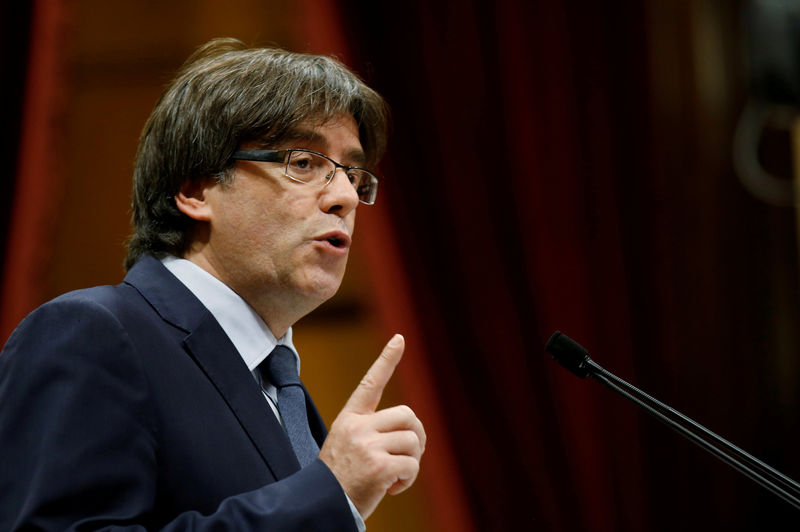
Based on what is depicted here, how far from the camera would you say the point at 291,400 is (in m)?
1.25

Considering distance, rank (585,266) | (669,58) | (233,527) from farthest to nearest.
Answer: (669,58) < (585,266) < (233,527)

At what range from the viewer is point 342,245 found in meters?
1.29

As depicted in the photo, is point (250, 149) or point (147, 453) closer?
point (147, 453)

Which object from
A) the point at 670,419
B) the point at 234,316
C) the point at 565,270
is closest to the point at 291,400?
the point at 234,316

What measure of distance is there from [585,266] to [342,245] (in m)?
1.08

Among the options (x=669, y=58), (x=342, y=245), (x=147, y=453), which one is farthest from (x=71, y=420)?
(x=669, y=58)

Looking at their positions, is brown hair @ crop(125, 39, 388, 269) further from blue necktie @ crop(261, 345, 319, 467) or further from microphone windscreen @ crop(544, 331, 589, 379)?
microphone windscreen @ crop(544, 331, 589, 379)

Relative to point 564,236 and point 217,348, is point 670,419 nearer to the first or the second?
point 217,348

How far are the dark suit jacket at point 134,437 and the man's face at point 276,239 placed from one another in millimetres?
163

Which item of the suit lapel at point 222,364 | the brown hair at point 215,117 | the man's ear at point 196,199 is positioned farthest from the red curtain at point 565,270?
the suit lapel at point 222,364

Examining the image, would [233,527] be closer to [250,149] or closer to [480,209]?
[250,149]

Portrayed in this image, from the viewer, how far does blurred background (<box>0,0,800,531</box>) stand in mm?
2160

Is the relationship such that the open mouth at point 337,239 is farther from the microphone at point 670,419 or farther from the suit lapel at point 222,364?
the microphone at point 670,419

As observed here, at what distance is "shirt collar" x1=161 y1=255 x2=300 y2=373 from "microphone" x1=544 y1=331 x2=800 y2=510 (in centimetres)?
41
